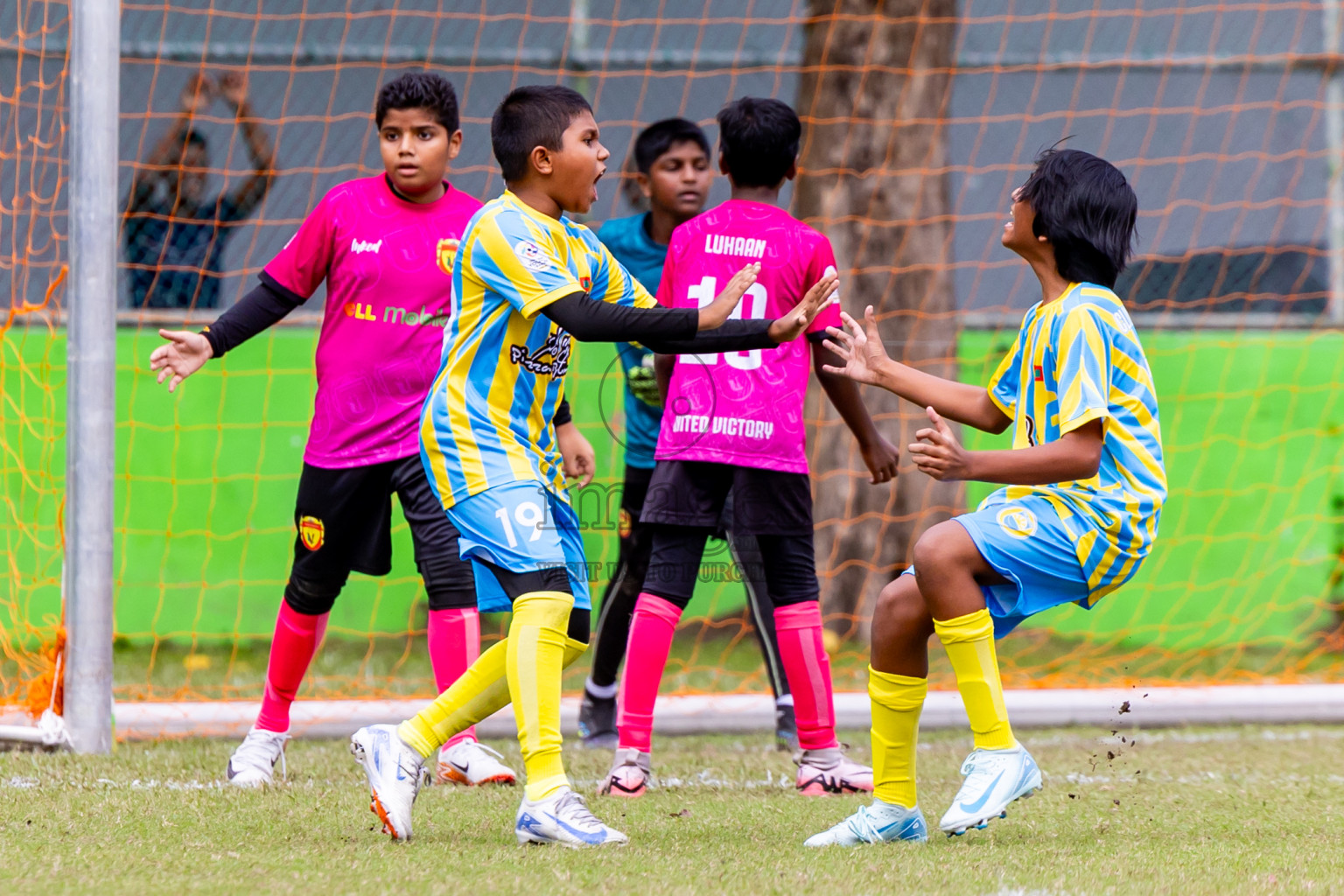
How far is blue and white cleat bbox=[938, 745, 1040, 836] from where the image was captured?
9.05ft

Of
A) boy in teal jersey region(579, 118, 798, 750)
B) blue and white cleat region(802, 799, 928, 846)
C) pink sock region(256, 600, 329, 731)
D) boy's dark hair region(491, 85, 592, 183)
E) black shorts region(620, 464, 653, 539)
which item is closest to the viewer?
blue and white cleat region(802, 799, 928, 846)

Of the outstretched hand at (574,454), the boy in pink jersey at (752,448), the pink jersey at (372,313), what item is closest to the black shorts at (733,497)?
the boy in pink jersey at (752,448)

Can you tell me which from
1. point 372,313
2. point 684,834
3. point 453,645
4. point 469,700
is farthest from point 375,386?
point 684,834

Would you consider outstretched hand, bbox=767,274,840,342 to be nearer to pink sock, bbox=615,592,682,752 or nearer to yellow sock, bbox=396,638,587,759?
yellow sock, bbox=396,638,587,759

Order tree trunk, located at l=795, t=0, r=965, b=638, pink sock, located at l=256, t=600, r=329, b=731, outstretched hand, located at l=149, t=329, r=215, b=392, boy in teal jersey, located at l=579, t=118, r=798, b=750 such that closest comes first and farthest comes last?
outstretched hand, located at l=149, t=329, r=215, b=392, pink sock, located at l=256, t=600, r=329, b=731, boy in teal jersey, located at l=579, t=118, r=798, b=750, tree trunk, located at l=795, t=0, r=965, b=638

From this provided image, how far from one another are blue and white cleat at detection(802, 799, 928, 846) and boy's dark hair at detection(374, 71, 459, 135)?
2110mm

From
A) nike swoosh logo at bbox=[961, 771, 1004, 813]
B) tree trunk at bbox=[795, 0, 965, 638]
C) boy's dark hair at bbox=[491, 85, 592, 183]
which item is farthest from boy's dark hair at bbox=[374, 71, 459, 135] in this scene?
tree trunk at bbox=[795, 0, 965, 638]

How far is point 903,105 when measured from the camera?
21.6 feet

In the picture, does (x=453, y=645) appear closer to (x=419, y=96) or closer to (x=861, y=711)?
(x=419, y=96)

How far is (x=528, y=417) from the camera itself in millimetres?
3064

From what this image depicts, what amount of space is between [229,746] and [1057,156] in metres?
2.90

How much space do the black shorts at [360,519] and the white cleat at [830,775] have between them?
991 mm

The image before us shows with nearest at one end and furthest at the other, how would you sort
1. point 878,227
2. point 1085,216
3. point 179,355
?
1. point 1085,216
2. point 179,355
3. point 878,227

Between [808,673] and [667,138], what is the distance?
5.69 feet
